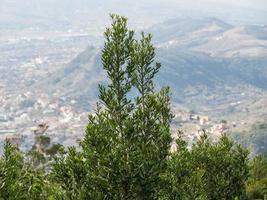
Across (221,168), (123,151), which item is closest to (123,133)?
(123,151)

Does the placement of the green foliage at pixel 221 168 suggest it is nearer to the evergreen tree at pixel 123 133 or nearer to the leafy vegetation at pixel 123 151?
the leafy vegetation at pixel 123 151

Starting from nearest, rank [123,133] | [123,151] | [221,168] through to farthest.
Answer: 1. [123,151]
2. [123,133]
3. [221,168]

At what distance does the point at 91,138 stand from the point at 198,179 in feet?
32.7

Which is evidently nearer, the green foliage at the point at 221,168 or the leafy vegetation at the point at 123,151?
the leafy vegetation at the point at 123,151

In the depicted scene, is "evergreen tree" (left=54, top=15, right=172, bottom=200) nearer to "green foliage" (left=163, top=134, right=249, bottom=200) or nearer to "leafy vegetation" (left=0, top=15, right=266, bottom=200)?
"leafy vegetation" (left=0, top=15, right=266, bottom=200)

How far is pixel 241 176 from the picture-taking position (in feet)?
167

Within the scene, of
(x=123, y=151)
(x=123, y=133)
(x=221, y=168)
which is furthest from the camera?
(x=221, y=168)

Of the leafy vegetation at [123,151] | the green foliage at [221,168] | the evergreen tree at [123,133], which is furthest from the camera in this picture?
the green foliage at [221,168]

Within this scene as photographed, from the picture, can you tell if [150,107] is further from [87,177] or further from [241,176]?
[241,176]

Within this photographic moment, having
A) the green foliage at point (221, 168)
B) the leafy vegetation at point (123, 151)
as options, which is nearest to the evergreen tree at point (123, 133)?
the leafy vegetation at point (123, 151)

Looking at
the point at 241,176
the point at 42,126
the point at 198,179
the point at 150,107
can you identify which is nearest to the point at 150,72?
the point at 150,107

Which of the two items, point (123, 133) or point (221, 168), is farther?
point (221, 168)

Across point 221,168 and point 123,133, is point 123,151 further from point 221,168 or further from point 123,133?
point 221,168

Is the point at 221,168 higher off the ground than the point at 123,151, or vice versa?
the point at 123,151
